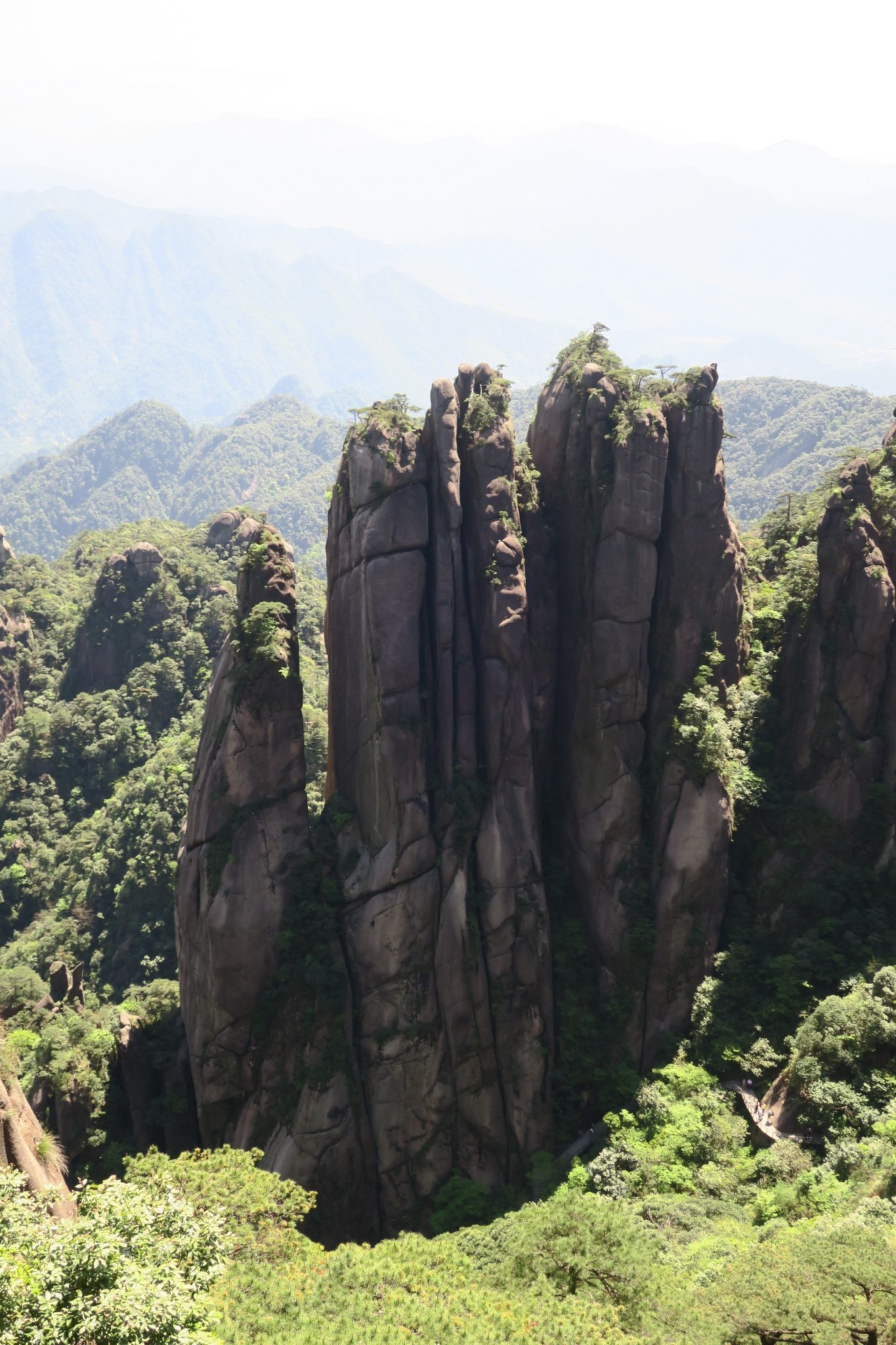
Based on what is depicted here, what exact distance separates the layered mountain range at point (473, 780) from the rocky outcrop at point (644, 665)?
0.34 feet

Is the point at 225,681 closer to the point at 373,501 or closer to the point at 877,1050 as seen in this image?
the point at 373,501

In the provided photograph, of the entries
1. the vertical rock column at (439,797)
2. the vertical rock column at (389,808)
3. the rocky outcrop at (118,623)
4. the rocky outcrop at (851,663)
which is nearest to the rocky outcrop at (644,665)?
the vertical rock column at (439,797)

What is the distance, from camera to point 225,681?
32719mm

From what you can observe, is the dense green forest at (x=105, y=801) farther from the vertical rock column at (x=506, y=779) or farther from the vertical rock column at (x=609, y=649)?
the vertical rock column at (x=609, y=649)

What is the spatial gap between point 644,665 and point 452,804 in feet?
29.4

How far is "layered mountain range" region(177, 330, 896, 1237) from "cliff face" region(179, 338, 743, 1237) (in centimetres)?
10

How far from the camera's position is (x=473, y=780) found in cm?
3238

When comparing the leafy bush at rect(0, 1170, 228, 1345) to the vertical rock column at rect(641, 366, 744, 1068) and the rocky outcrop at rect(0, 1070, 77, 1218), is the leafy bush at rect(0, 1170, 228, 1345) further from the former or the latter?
the vertical rock column at rect(641, 366, 744, 1068)

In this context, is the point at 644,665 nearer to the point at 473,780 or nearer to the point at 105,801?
the point at 473,780

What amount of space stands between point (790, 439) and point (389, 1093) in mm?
126901

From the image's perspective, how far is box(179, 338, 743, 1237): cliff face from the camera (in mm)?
30109

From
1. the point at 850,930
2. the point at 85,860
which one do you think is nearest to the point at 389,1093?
the point at 850,930

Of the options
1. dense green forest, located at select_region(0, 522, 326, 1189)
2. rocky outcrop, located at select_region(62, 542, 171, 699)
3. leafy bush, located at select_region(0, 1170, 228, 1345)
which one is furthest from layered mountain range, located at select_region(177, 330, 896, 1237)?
rocky outcrop, located at select_region(62, 542, 171, 699)

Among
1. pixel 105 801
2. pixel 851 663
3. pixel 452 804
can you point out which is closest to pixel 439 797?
pixel 452 804
